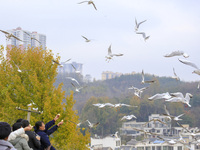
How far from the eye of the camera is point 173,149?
1746 inches

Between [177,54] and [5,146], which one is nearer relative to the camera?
[5,146]

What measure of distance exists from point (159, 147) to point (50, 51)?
27.6 metres

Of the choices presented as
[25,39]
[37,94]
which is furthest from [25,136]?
[25,39]

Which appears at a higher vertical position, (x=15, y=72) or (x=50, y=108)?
(x=15, y=72)

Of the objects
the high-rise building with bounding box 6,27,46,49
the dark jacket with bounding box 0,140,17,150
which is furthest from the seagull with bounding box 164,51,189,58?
the dark jacket with bounding box 0,140,17,150

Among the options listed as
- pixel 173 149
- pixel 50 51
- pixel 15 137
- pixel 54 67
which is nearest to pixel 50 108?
pixel 54 67

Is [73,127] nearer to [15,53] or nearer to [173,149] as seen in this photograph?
[15,53]

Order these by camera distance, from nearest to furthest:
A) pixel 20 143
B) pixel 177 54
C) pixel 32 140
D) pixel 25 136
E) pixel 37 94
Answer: pixel 20 143 < pixel 25 136 < pixel 32 140 < pixel 177 54 < pixel 37 94

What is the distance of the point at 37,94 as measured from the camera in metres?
18.9

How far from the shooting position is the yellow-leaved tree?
18.2 metres

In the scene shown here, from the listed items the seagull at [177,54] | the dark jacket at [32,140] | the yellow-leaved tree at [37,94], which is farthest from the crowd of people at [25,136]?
the yellow-leaved tree at [37,94]

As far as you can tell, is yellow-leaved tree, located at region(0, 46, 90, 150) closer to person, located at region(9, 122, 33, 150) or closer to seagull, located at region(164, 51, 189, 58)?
seagull, located at region(164, 51, 189, 58)

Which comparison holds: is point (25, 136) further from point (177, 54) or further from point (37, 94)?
point (37, 94)

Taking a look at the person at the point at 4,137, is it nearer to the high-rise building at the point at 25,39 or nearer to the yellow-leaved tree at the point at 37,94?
the high-rise building at the point at 25,39
